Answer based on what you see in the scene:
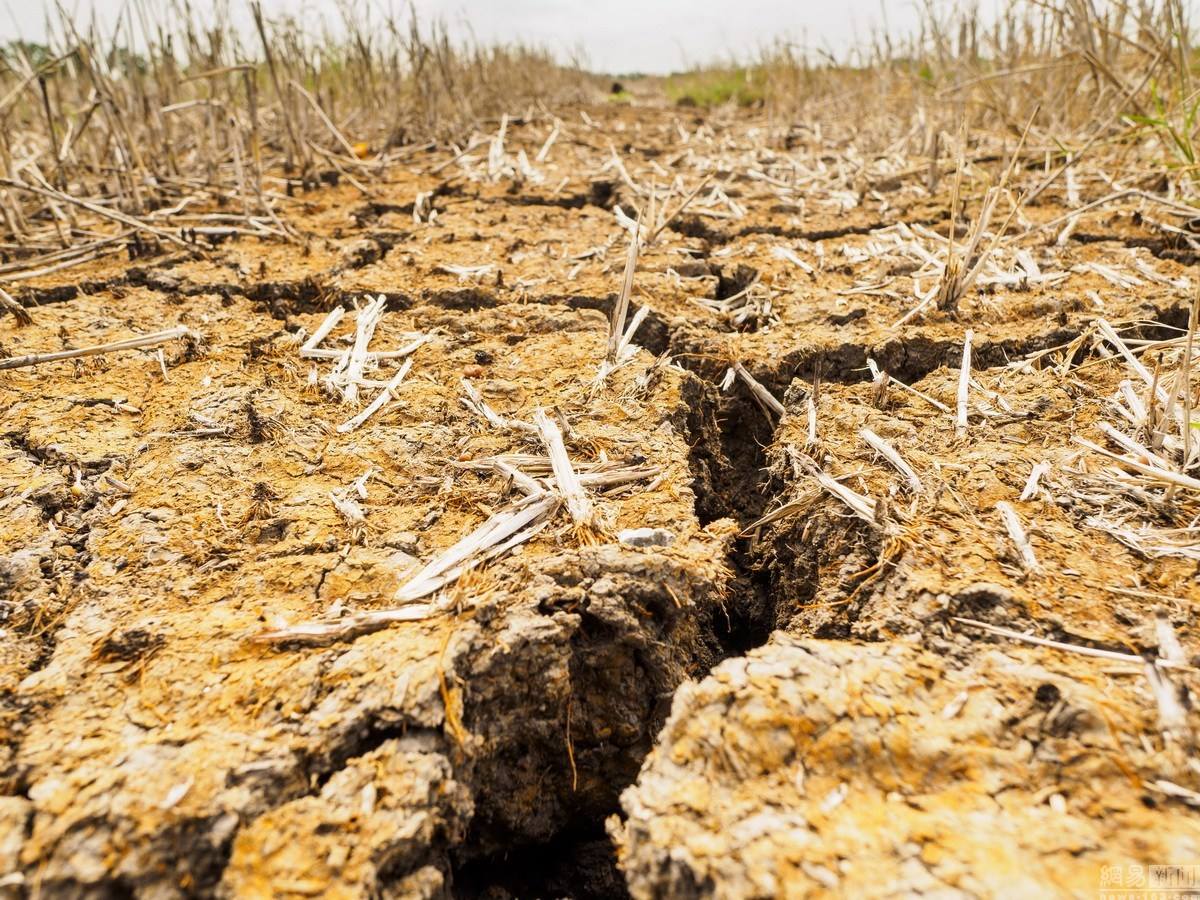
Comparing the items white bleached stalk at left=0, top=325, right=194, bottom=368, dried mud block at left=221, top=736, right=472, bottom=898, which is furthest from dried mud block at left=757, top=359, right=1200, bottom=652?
white bleached stalk at left=0, top=325, right=194, bottom=368

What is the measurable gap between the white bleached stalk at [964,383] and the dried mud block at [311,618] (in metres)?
0.61

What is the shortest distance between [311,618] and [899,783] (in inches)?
36.8

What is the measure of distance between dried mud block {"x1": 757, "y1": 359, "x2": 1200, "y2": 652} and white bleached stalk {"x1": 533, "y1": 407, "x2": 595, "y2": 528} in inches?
17.2

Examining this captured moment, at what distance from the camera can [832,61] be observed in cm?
425

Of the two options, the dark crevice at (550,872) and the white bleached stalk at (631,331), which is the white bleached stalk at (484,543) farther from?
the white bleached stalk at (631,331)

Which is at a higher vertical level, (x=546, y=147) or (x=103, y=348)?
(x=546, y=147)

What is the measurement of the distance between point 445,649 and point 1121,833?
2.98ft

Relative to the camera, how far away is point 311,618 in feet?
4.00

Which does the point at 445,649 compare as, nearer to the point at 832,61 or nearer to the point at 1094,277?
the point at 1094,277

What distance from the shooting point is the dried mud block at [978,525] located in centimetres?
119

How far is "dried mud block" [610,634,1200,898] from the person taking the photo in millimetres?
828

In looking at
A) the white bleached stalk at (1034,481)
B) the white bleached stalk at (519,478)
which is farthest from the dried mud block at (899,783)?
the white bleached stalk at (519,478)

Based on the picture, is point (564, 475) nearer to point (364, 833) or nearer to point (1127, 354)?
point (364, 833)

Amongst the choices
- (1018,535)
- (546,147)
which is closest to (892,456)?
(1018,535)
